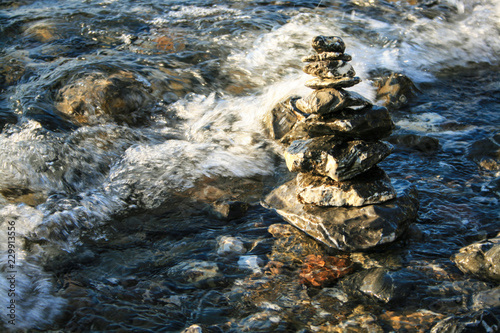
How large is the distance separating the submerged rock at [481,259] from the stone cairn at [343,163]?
25.8 inches

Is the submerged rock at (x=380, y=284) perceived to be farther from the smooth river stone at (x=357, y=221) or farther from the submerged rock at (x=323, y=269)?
the smooth river stone at (x=357, y=221)

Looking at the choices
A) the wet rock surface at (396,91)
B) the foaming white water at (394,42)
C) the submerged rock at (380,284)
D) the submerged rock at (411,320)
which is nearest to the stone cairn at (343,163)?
the submerged rock at (380,284)

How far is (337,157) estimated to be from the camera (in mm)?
4957

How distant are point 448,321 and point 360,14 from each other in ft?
34.7

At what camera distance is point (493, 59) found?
10.8 m

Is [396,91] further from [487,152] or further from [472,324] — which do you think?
[472,324]

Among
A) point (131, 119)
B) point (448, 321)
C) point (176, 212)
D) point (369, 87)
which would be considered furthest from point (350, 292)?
point (369, 87)

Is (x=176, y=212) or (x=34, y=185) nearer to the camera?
(x=176, y=212)

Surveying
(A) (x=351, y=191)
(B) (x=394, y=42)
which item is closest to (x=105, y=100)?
(A) (x=351, y=191)

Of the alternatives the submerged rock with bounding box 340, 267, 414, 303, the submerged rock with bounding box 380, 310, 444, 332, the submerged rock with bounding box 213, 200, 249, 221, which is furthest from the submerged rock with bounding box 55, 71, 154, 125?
the submerged rock with bounding box 380, 310, 444, 332

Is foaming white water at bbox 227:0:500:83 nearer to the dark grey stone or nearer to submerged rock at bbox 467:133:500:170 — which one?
submerged rock at bbox 467:133:500:170

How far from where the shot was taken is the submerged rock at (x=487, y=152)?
20.6ft

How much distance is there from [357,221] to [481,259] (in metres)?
1.22

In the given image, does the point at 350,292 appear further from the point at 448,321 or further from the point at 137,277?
the point at 137,277
